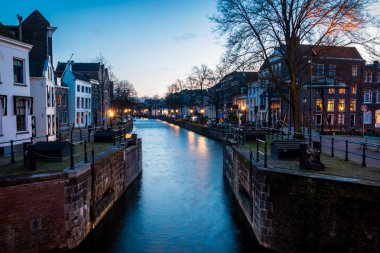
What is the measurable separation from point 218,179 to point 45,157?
1369cm

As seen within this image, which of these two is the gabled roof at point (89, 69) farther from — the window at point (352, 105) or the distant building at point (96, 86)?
the window at point (352, 105)

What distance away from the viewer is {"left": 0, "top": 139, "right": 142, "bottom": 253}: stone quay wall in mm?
9758

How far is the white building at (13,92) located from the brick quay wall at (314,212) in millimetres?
14380

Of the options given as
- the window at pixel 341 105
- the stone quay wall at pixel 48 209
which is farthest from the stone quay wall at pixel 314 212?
the window at pixel 341 105

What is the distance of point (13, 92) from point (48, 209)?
12.5 metres

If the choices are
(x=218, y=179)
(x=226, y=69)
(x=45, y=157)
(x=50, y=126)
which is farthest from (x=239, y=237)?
(x=50, y=126)

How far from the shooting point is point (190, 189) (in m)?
21.0

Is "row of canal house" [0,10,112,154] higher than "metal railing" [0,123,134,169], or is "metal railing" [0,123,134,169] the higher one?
"row of canal house" [0,10,112,154]

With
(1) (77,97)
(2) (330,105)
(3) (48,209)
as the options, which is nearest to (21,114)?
(3) (48,209)

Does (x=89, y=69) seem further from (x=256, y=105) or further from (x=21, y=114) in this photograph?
(x=21, y=114)

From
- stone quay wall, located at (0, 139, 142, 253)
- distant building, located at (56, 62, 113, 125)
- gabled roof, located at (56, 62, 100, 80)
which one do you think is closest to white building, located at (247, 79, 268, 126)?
distant building, located at (56, 62, 113, 125)

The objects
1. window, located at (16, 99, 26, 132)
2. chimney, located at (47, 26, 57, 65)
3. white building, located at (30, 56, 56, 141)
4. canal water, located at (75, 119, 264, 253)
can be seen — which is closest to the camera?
canal water, located at (75, 119, 264, 253)

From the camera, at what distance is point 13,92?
20.1 metres

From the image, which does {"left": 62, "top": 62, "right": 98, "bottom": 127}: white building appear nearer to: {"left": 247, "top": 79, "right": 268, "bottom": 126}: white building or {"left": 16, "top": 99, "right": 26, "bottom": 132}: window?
{"left": 16, "top": 99, "right": 26, "bottom": 132}: window
